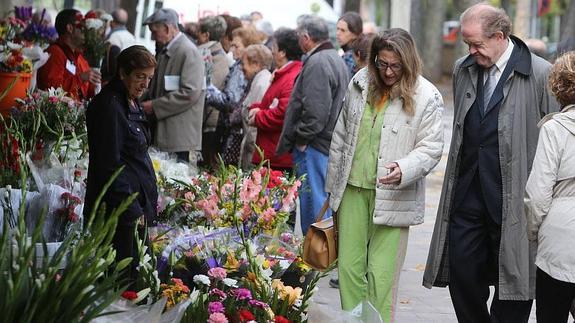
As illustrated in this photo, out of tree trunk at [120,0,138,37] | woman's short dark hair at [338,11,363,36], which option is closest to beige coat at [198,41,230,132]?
woman's short dark hair at [338,11,363,36]

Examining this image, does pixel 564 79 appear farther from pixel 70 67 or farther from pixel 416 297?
Result: pixel 70 67

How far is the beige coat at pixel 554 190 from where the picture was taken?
5406mm

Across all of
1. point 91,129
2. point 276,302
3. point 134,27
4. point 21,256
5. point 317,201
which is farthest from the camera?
point 134,27

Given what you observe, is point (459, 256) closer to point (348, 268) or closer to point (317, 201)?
point (348, 268)

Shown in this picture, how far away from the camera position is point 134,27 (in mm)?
25641

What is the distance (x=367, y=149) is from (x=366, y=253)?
565mm

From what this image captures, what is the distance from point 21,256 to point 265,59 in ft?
23.3

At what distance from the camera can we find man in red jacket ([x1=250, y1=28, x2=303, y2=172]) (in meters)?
9.35

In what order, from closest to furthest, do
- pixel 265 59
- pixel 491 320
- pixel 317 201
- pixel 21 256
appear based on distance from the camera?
pixel 21 256
pixel 491 320
pixel 317 201
pixel 265 59

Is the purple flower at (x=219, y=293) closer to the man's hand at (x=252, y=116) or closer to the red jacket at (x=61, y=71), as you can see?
the man's hand at (x=252, y=116)

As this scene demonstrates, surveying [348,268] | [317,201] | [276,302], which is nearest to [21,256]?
[276,302]

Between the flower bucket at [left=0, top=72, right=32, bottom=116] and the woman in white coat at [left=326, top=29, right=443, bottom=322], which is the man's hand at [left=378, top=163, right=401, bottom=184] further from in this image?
the flower bucket at [left=0, top=72, right=32, bottom=116]

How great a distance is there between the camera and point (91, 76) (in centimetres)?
1065

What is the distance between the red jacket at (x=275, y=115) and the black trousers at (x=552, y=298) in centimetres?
395
